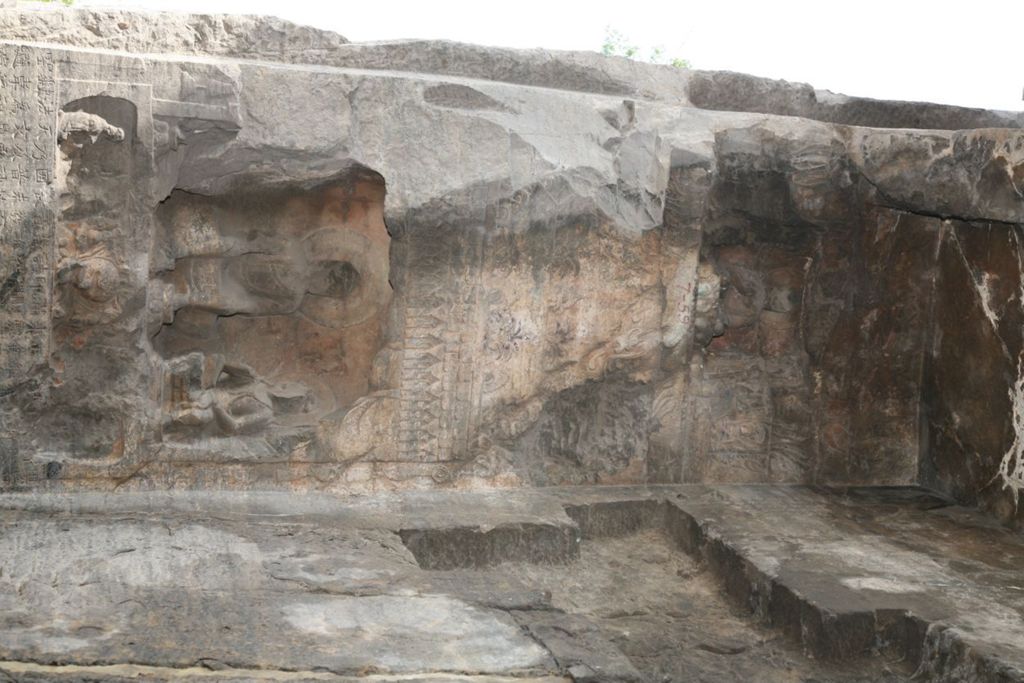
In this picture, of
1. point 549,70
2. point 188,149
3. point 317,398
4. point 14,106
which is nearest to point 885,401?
point 549,70

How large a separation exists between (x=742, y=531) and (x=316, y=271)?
1.97 m

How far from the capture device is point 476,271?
473cm

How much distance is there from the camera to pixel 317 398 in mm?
4930

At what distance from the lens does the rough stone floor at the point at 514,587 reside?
3.22 meters

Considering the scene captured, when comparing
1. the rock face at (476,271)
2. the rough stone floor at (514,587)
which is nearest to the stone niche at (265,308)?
the rock face at (476,271)

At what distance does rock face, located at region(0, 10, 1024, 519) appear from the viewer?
14.1ft

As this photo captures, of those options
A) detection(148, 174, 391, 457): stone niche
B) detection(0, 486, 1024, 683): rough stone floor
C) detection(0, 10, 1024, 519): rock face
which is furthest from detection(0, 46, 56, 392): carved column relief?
detection(0, 486, 1024, 683): rough stone floor

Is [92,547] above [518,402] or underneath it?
underneath

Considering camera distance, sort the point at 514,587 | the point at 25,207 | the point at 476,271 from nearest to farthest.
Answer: the point at 514,587, the point at 25,207, the point at 476,271

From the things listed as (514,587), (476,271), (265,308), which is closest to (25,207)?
(265,308)

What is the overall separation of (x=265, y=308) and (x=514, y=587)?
166 centimetres

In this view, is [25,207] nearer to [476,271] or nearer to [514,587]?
[476,271]

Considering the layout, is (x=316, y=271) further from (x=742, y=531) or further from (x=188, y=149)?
(x=742, y=531)

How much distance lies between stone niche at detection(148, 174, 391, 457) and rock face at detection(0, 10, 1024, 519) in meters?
0.01
